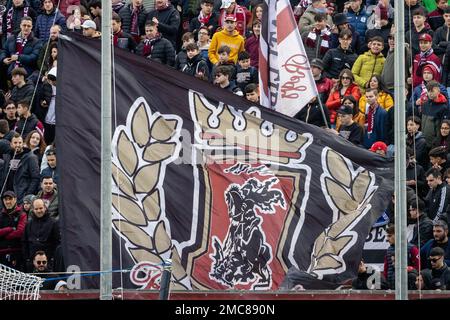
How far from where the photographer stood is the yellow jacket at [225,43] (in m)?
24.5

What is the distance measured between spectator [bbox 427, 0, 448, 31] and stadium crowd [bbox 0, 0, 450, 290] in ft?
0.05

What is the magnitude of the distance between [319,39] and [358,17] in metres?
0.90

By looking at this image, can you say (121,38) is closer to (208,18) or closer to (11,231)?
(208,18)

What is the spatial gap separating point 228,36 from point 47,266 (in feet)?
20.3

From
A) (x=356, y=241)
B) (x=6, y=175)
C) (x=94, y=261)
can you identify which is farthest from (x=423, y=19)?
(x=94, y=261)

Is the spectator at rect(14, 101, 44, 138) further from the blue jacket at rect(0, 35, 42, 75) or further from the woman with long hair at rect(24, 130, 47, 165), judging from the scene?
the blue jacket at rect(0, 35, 42, 75)

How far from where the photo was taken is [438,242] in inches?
756

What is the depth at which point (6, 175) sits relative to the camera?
22.7 m

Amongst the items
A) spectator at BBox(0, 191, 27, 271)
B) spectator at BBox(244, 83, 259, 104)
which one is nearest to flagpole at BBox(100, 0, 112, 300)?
spectator at BBox(0, 191, 27, 271)

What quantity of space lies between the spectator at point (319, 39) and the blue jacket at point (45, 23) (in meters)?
4.26

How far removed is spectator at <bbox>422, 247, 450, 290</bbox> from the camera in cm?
1809

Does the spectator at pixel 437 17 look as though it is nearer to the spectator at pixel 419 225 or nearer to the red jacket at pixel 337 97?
the red jacket at pixel 337 97
